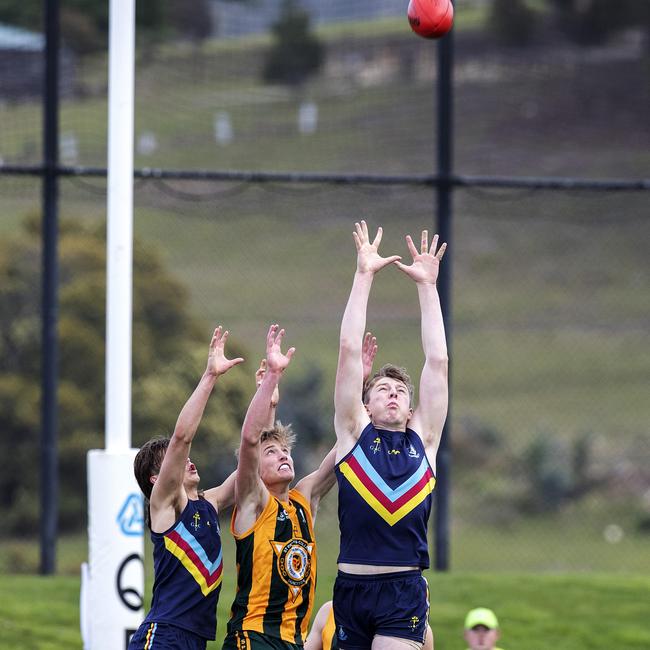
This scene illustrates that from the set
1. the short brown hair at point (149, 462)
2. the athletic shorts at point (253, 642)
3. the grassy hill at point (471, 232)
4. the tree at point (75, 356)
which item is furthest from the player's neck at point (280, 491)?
the tree at point (75, 356)

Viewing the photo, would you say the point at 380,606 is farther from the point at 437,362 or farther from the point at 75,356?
the point at 75,356

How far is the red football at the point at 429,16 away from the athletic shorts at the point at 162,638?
3.46 metres

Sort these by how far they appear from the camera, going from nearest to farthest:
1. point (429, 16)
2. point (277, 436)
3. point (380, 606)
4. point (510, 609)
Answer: point (380, 606), point (277, 436), point (429, 16), point (510, 609)

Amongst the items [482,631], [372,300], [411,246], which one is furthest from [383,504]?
[372,300]

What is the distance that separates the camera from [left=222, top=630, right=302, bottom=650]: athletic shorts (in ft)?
17.1

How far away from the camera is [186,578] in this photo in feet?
17.2

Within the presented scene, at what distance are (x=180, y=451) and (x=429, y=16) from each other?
2.94 metres

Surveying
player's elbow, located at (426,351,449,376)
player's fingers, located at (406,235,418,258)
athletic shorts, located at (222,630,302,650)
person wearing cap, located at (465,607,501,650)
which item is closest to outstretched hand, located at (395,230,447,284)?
player's fingers, located at (406,235,418,258)

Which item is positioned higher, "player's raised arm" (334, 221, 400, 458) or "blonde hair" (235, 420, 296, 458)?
"player's raised arm" (334, 221, 400, 458)

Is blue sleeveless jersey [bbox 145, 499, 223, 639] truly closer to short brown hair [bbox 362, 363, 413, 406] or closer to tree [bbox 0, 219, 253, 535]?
short brown hair [bbox 362, 363, 413, 406]

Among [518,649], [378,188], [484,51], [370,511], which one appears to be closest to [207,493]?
[370,511]

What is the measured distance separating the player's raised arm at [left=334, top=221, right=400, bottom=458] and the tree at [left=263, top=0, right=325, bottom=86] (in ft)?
19.8

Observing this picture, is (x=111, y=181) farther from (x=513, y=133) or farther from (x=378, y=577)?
(x=513, y=133)

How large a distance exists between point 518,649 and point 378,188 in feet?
13.2
